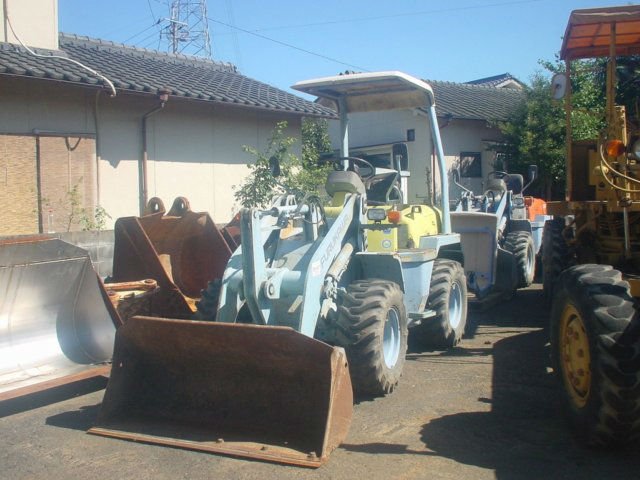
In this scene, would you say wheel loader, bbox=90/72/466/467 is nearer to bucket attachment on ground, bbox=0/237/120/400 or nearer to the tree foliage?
bucket attachment on ground, bbox=0/237/120/400

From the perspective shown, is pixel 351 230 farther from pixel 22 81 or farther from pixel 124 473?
pixel 22 81

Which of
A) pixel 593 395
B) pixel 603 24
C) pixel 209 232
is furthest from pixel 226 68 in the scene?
pixel 593 395

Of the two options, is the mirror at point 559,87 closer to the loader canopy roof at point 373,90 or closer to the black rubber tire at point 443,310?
the loader canopy roof at point 373,90

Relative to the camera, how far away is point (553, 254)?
8.40 m

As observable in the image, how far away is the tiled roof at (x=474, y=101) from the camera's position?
1895 cm

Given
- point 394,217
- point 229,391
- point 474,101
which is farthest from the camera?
point 474,101

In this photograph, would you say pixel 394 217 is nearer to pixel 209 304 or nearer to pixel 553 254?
pixel 209 304

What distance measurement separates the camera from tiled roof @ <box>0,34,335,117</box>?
408 inches

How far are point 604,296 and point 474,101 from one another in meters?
18.2

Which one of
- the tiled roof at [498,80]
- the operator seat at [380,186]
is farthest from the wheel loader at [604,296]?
the tiled roof at [498,80]

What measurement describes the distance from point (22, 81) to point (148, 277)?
15.7 feet

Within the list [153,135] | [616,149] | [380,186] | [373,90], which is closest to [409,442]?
[616,149]

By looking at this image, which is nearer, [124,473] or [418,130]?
[124,473]

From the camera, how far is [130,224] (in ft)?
22.8
